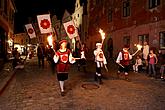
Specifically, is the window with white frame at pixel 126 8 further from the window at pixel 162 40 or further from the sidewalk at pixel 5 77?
the sidewalk at pixel 5 77

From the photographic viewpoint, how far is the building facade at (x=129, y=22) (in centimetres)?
1719

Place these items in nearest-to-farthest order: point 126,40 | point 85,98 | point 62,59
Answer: point 85,98
point 62,59
point 126,40

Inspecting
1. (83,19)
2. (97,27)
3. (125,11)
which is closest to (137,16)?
(125,11)

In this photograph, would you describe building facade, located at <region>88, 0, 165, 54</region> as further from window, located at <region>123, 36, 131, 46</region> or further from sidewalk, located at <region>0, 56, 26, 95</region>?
sidewalk, located at <region>0, 56, 26, 95</region>

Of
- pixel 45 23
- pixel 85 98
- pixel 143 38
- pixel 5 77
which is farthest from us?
pixel 143 38

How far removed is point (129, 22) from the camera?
71.3ft

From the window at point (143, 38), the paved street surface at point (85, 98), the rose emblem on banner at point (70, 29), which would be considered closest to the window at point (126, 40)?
the window at point (143, 38)

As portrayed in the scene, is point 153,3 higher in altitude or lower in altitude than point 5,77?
higher

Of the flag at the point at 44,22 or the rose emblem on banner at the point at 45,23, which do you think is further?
the rose emblem on banner at the point at 45,23

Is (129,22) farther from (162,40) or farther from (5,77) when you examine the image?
(5,77)

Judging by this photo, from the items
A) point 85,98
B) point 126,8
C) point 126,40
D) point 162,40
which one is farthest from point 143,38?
point 85,98

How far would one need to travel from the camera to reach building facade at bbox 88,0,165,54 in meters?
17.2

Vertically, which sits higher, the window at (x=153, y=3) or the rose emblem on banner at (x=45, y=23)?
the window at (x=153, y=3)

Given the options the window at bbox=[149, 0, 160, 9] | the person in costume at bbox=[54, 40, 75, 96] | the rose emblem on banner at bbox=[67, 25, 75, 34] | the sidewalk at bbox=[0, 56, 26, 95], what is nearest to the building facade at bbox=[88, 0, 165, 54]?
the window at bbox=[149, 0, 160, 9]
